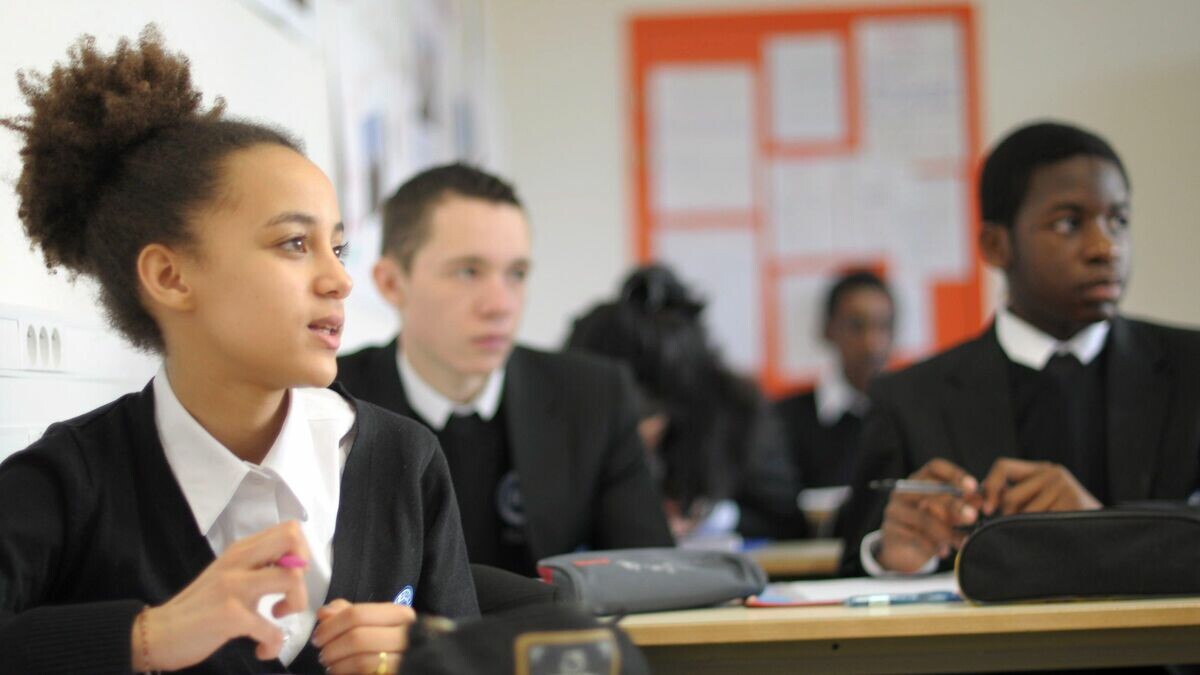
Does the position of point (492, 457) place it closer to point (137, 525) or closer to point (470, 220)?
point (470, 220)

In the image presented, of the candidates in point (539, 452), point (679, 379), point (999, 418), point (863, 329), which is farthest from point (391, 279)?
point (863, 329)

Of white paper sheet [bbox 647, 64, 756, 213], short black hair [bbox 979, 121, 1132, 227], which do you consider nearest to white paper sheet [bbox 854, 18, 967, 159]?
white paper sheet [bbox 647, 64, 756, 213]

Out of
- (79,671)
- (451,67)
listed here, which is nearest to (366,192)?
(451,67)

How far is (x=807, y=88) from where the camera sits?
5195 mm

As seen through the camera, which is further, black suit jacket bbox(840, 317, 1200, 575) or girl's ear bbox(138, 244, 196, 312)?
black suit jacket bbox(840, 317, 1200, 575)

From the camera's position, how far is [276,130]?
5.24 feet

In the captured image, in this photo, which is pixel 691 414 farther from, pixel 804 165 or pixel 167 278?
pixel 167 278

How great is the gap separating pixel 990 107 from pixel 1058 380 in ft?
9.56

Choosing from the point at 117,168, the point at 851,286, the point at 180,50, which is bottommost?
the point at 851,286

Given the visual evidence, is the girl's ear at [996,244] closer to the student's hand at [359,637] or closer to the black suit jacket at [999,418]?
the black suit jacket at [999,418]

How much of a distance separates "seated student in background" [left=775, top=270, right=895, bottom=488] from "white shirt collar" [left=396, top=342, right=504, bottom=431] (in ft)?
7.35

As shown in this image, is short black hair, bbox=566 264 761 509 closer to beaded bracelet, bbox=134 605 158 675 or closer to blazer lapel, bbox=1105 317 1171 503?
blazer lapel, bbox=1105 317 1171 503

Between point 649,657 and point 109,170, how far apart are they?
2.89ft

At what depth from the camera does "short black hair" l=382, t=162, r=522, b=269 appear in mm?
2582
